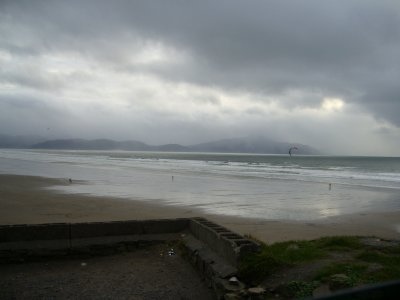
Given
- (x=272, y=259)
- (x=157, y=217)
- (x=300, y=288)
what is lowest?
(x=157, y=217)

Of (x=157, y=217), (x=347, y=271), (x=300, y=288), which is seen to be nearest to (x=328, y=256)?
(x=347, y=271)

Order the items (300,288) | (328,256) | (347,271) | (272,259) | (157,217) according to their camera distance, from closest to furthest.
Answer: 1. (300,288)
2. (347,271)
3. (272,259)
4. (328,256)
5. (157,217)

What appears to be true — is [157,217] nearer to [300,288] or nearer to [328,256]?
[328,256]

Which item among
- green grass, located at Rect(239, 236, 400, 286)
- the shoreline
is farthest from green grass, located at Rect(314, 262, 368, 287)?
the shoreline

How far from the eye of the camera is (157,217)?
14641 millimetres

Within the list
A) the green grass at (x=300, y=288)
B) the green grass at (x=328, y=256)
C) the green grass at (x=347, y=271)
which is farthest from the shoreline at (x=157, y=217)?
the green grass at (x=300, y=288)

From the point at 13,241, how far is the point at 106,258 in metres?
1.97

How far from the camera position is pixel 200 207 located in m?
→ 17.8

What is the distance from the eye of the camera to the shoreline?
41.6ft

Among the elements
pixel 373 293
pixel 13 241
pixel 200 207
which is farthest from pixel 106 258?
pixel 200 207

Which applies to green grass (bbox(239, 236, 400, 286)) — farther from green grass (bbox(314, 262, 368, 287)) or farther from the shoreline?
the shoreline

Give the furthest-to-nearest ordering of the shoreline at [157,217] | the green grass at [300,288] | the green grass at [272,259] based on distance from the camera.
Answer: the shoreline at [157,217]
the green grass at [272,259]
the green grass at [300,288]

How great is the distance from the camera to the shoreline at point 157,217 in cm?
1269

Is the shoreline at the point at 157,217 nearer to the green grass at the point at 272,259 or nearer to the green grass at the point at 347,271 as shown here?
the green grass at the point at 272,259
